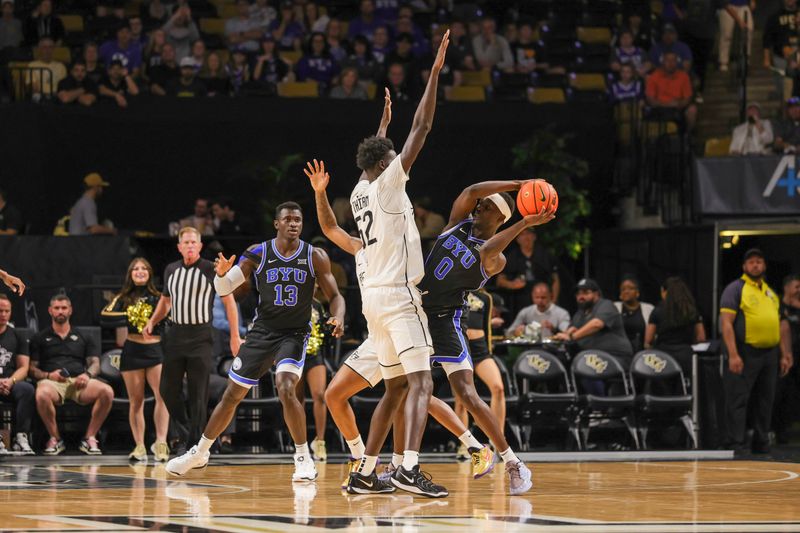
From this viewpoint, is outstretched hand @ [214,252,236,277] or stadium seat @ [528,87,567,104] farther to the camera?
stadium seat @ [528,87,567,104]

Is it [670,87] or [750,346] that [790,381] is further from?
[670,87]

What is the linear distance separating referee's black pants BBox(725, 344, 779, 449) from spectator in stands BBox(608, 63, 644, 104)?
5.99m

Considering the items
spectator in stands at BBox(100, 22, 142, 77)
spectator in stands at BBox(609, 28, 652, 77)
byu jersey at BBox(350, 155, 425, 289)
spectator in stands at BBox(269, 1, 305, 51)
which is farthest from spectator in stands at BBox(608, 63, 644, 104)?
byu jersey at BBox(350, 155, 425, 289)

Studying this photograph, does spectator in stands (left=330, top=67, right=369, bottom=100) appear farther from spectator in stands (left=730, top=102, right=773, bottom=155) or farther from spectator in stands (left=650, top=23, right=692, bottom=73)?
spectator in stands (left=730, top=102, right=773, bottom=155)

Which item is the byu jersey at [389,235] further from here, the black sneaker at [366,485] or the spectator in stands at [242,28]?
the spectator in stands at [242,28]

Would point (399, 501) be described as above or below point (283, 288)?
below

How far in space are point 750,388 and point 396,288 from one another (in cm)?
669

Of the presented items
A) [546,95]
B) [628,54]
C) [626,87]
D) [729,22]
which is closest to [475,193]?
[546,95]

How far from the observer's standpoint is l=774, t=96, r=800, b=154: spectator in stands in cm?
1684

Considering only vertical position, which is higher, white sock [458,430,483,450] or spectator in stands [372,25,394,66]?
spectator in stands [372,25,394,66]

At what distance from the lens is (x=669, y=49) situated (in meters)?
20.1

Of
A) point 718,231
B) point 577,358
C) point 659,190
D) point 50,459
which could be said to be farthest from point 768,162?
point 50,459

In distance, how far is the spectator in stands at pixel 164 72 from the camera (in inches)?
704

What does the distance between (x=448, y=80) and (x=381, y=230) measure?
1112 centimetres
